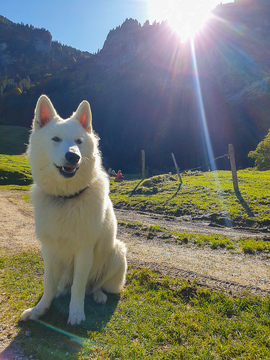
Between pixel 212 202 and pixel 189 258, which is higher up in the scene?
pixel 212 202

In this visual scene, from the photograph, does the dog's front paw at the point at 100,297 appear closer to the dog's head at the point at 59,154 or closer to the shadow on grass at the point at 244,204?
the dog's head at the point at 59,154

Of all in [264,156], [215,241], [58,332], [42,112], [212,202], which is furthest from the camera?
[264,156]

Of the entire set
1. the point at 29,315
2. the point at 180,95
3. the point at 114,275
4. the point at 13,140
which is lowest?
the point at 29,315

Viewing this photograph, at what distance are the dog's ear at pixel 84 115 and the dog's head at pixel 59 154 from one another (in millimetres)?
201

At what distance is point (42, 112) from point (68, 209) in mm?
1412

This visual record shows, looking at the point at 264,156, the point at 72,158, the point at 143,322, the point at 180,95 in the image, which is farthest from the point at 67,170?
the point at 180,95

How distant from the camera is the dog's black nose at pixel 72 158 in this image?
245 centimetres

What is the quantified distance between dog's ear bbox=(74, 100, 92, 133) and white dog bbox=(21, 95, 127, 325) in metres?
0.13

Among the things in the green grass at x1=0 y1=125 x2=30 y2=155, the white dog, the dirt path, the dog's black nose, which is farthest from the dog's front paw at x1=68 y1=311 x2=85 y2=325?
the green grass at x1=0 y1=125 x2=30 y2=155

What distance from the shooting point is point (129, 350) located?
2062 mm

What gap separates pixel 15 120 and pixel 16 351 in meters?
81.9

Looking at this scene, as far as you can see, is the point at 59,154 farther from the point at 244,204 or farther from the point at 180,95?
the point at 180,95

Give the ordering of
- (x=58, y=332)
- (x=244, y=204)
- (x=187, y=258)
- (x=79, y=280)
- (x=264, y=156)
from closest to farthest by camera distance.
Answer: (x=58, y=332) < (x=79, y=280) < (x=187, y=258) < (x=244, y=204) < (x=264, y=156)

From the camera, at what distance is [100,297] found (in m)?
2.95
